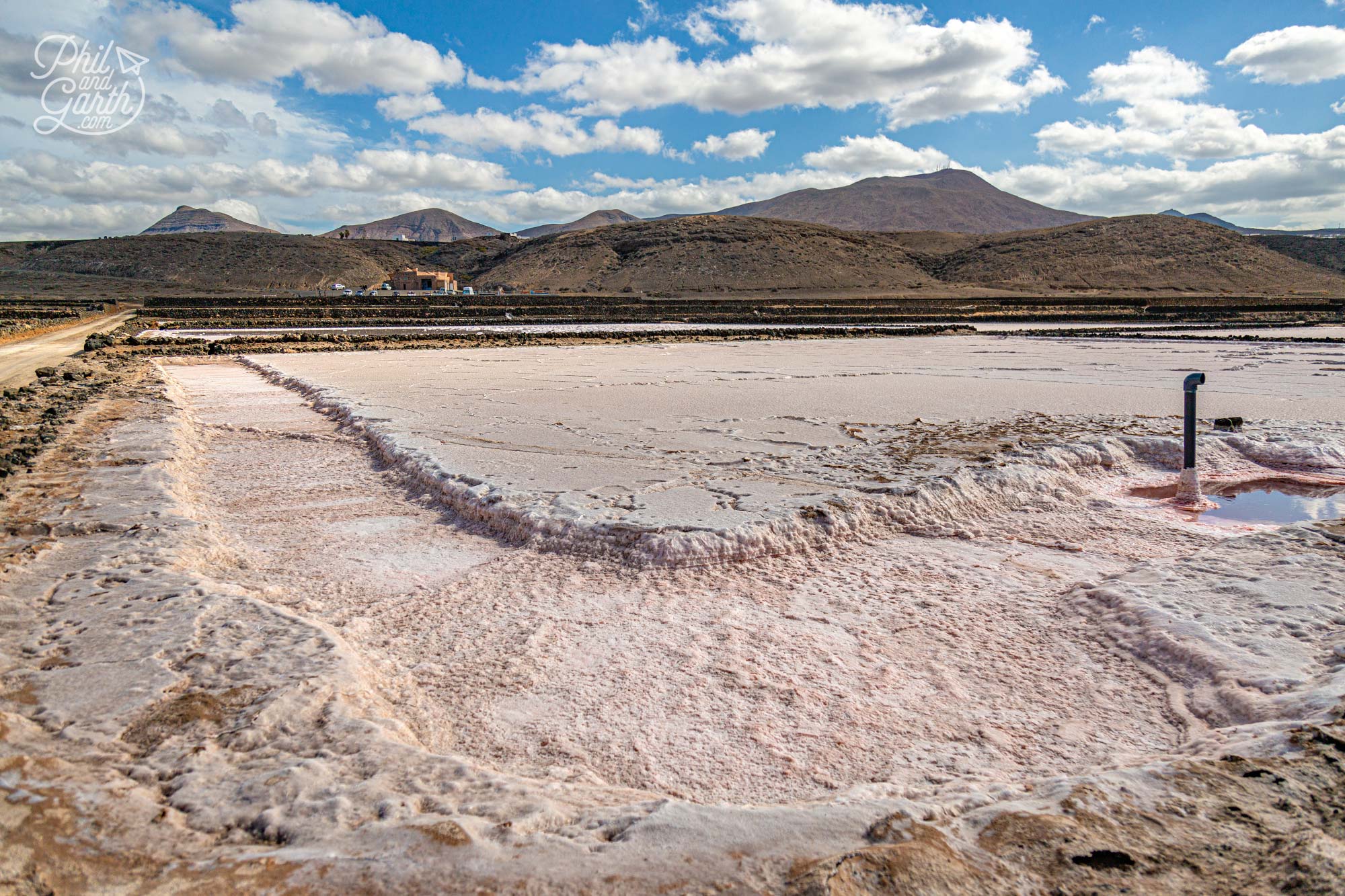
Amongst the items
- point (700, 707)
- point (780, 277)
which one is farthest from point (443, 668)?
point (780, 277)

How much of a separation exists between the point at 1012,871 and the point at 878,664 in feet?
5.12

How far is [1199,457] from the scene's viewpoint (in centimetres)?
784

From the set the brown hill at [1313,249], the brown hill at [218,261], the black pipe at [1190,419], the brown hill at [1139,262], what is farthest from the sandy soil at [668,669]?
the brown hill at [1313,249]

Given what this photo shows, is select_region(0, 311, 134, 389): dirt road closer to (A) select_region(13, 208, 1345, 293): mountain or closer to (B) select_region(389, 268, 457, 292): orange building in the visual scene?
(B) select_region(389, 268, 457, 292): orange building

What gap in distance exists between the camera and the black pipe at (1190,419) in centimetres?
661

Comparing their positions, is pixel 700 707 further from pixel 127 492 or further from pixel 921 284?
pixel 921 284

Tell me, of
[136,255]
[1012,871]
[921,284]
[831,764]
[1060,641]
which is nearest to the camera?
[1012,871]

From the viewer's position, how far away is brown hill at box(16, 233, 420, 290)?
91.5m

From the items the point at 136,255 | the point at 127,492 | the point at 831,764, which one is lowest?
the point at 831,764

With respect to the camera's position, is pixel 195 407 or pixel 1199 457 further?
pixel 195 407

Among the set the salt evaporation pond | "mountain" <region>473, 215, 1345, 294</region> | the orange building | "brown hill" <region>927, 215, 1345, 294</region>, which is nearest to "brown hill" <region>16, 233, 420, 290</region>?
the orange building

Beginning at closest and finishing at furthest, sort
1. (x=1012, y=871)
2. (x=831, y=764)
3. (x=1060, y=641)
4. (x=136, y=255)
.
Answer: (x=1012, y=871) → (x=831, y=764) → (x=1060, y=641) → (x=136, y=255)

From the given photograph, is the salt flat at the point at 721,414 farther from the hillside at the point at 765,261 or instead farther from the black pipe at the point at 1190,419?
the hillside at the point at 765,261

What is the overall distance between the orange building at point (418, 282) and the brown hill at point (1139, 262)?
5336 centimetres
